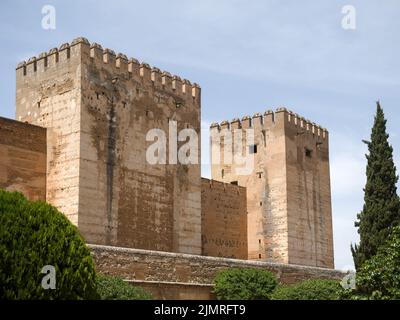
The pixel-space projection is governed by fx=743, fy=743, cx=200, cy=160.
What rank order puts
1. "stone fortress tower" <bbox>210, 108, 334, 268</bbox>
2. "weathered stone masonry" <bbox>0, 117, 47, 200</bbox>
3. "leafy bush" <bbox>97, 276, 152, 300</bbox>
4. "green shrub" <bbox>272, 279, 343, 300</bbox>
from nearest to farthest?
1. "leafy bush" <bbox>97, 276, 152, 300</bbox>
2. "green shrub" <bbox>272, 279, 343, 300</bbox>
3. "weathered stone masonry" <bbox>0, 117, 47, 200</bbox>
4. "stone fortress tower" <bbox>210, 108, 334, 268</bbox>

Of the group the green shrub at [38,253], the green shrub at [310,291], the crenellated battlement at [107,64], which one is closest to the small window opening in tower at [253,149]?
the crenellated battlement at [107,64]

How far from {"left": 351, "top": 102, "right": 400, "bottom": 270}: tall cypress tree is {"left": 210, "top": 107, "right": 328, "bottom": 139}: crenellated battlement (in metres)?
6.98

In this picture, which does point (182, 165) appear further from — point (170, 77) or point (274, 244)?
point (274, 244)

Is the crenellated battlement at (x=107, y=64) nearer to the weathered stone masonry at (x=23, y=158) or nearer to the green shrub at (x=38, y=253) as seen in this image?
the weathered stone masonry at (x=23, y=158)

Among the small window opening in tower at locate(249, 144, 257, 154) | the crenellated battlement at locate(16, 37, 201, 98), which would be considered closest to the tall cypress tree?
the crenellated battlement at locate(16, 37, 201, 98)

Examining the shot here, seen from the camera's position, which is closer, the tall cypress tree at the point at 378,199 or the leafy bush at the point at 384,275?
the leafy bush at the point at 384,275

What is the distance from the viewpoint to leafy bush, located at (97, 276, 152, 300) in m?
14.8

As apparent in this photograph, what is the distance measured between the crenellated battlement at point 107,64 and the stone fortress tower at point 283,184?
600cm

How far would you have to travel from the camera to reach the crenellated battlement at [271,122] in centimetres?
2878

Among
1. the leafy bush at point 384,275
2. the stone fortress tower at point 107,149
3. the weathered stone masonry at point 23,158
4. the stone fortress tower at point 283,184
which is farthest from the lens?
the stone fortress tower at point 283,184

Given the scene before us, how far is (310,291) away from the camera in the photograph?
1964cm

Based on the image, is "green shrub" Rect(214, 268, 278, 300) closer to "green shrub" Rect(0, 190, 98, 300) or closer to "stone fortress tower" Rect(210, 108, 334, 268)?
"green shrub" Rect(0, 190, 98, 300)

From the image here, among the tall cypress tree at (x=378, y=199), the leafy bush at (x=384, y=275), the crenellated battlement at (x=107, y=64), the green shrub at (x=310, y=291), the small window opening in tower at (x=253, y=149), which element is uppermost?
the crenellated battlement at (x=107, y=64)
